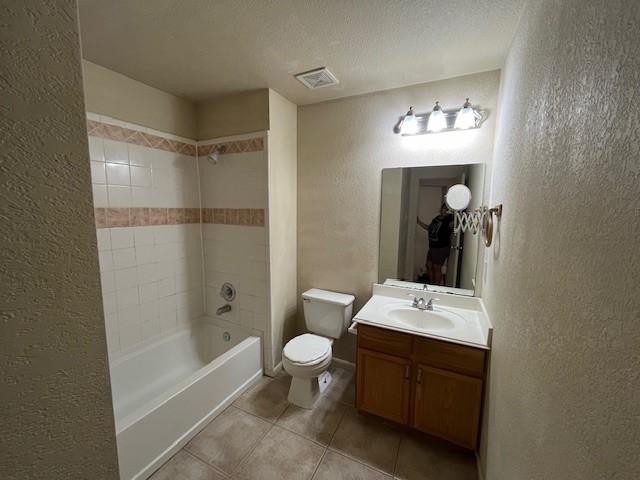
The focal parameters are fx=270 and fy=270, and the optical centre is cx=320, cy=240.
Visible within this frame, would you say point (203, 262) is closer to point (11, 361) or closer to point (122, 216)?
point (122, 216)

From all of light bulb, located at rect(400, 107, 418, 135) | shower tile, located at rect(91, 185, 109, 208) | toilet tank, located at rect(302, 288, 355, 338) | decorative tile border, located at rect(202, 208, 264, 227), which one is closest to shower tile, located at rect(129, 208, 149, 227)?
shower tile, located at rect(91, 185, 109, 208)

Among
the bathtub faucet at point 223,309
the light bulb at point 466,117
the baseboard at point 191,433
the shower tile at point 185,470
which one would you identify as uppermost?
the light bulb at point 466,117

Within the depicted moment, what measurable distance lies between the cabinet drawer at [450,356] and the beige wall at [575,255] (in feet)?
1.20

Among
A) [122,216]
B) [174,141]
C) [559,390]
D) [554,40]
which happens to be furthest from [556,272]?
[174,141]

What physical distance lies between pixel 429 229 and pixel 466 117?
2.57ft

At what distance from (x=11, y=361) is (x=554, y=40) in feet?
5.02

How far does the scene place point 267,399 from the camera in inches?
82.9

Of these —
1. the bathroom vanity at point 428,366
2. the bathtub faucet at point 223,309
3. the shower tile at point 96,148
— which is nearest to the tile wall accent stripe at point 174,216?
the shower tile at point 96,148

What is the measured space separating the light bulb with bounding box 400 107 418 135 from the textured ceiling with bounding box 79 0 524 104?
0.78 feet

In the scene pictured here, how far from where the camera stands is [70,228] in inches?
21.0

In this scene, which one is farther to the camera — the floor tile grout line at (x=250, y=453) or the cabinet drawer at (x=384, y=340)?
the cabinet drawer at (x=384, y=340)

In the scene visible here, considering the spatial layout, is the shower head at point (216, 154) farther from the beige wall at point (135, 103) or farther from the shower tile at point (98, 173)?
the shower tile at point (98, 173)

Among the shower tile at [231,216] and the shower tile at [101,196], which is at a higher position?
the shower tile at [101,196]

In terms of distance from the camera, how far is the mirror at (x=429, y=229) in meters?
1.90
